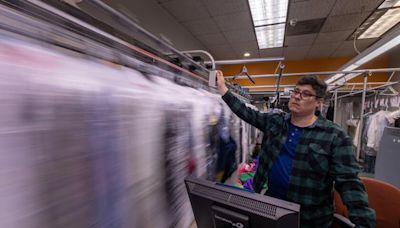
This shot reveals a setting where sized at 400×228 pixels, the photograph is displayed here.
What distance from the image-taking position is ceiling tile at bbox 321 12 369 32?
3.57 meters

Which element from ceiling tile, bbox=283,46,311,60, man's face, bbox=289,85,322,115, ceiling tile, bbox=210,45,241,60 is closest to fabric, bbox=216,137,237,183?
man's face, bbox=289,85,322,115

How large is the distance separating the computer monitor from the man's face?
816mm

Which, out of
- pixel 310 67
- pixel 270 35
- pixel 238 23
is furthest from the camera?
pixel 310 67

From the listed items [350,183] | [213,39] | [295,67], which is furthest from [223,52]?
A: [350,183]

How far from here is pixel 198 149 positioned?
3.69 ft

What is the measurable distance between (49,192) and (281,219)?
1.97 feet

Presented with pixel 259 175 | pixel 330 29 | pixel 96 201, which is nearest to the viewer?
pixel 96 201

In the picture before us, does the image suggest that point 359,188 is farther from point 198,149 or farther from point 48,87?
point 48,87

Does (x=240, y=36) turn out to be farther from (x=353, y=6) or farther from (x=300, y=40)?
(x=353, y=6)

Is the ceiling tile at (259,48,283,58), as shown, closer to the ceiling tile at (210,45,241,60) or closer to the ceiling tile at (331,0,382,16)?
the ceiling tile at (210,45,241,60)

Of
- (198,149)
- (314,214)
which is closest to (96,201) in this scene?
(198,149)

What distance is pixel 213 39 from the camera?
15.5 ft

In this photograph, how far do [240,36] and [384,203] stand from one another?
3874 mm

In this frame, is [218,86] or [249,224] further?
[218,86]
